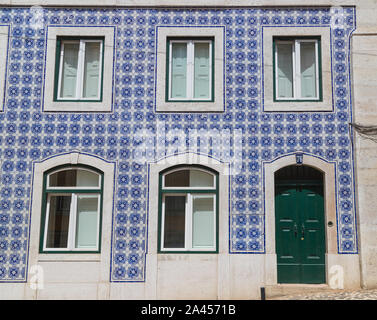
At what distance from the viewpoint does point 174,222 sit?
11.3 meters

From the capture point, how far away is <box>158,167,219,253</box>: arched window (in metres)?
11.2

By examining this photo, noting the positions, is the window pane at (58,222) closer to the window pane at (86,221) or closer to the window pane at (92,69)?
the window pane at (86,221)

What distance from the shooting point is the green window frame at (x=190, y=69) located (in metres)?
11.7

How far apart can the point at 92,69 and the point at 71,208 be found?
3.14m

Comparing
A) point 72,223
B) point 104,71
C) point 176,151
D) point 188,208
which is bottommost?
point 72,223

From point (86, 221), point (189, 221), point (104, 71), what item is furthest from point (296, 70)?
point (86, 221)

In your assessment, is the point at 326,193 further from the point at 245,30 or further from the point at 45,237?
the point at 45,237

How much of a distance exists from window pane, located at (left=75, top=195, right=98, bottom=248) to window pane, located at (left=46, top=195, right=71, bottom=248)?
0.79ft

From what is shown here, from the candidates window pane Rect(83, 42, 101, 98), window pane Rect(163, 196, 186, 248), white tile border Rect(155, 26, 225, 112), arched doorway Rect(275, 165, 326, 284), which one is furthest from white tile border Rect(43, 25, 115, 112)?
arched doorway Rect(275, 165, 326, 284)

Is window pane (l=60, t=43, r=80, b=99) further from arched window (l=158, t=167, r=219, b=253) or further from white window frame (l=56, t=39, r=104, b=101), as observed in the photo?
arched window (l=158, t=167, r=219, b=253)

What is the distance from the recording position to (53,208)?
11398mm

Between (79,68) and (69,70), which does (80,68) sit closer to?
(79,68)

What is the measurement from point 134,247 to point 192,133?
2706 mm

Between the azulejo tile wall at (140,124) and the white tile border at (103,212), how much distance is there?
0.42ft
